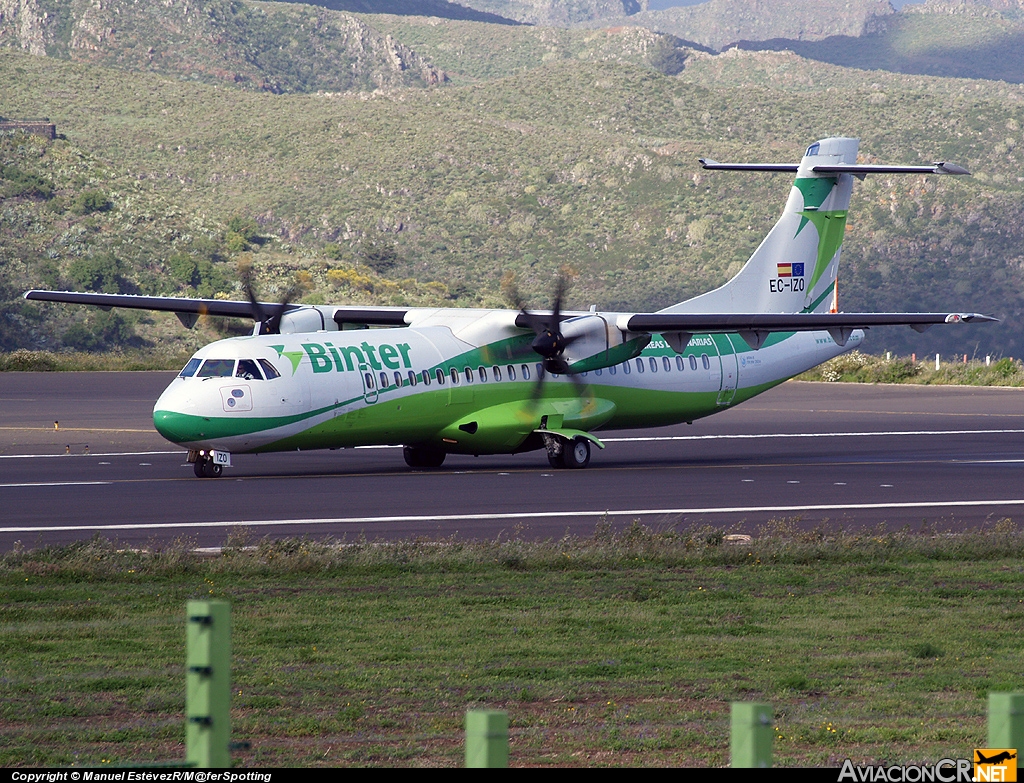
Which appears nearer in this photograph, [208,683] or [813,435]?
[208,683]

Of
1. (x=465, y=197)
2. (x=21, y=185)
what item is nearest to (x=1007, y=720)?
(x=21, y=185)

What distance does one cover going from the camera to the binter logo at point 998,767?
3791 mm

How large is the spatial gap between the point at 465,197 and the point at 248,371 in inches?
3456

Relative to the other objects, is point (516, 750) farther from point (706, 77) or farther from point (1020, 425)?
point (706, 77)

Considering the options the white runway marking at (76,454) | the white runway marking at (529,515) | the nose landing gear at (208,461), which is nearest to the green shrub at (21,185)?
the white runway marking at (76,454)

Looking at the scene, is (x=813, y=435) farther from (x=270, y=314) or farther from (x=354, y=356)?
(x=354, y=356)

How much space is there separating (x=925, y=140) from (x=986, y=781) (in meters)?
134

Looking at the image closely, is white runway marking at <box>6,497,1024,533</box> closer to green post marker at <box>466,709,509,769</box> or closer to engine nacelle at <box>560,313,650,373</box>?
engine nacelle at <box>560,313,650,373</box>

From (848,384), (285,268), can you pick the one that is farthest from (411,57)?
(848,384)

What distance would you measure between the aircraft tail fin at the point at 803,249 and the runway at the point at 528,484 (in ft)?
11.3

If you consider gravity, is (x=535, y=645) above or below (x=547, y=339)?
below

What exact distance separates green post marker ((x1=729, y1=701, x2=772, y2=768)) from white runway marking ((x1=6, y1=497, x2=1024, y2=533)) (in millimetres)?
15409

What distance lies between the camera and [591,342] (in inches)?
1084

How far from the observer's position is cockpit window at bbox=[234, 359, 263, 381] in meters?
23.7
